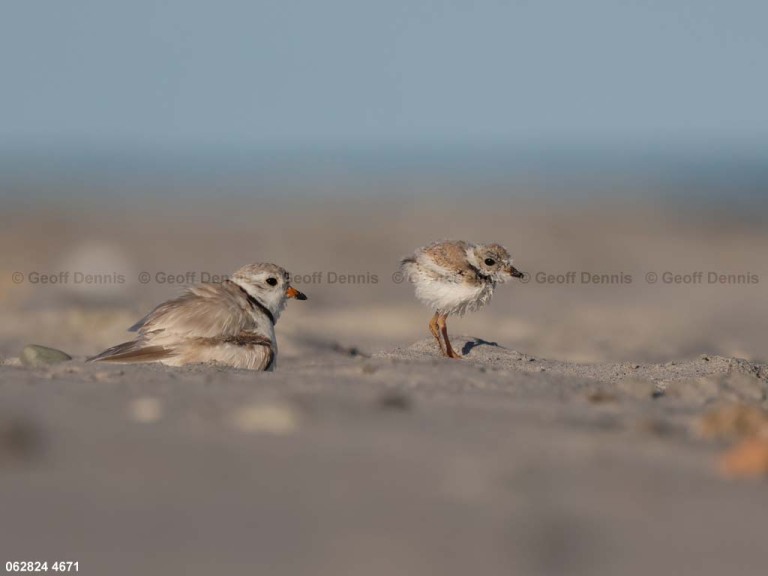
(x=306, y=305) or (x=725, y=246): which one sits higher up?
(x=725, y=246)

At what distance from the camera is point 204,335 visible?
20.2 feet

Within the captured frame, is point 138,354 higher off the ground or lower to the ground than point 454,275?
lower

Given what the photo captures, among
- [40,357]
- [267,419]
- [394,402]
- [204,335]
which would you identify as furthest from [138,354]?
[267,419]

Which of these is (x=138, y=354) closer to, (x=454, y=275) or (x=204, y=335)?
(x=204, y=335)

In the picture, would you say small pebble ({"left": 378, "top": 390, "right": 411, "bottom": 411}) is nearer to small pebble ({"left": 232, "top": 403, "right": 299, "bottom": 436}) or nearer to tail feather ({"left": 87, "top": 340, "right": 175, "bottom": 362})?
small pebble ({"left": 232, "top": 403, "right": 299, "bottom": 436})

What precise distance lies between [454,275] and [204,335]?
1.92 m

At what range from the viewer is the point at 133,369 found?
225 inches

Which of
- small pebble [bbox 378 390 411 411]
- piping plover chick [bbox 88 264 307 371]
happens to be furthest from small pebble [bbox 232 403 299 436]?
piping plover chick [bbox 88 264 307 371]

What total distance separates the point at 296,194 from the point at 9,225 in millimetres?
31023

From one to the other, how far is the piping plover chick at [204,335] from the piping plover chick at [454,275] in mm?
1365

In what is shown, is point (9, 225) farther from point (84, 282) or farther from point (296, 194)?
point (296, 194)

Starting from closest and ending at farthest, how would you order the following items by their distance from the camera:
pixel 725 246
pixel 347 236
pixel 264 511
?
pixel 264 511 → pixel 725 246 → pixel 347 236

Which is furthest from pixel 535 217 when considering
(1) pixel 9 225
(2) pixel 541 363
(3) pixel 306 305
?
(2) pixel 541 363

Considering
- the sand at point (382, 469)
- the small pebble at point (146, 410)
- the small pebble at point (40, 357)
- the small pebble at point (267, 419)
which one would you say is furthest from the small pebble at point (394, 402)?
the small pebble at point (40, 357)
